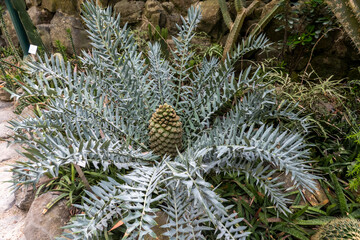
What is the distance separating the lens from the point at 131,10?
2.68 meters

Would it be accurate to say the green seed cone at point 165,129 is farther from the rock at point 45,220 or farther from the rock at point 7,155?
the rock at point 7,155

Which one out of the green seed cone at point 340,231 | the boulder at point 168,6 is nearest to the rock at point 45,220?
the green seed cone at point 340,231

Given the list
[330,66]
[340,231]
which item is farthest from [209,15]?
[340,231]

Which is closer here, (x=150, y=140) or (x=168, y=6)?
(x=150, y=140)

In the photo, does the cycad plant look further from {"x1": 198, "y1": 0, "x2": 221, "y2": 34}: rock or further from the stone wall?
{"x1": 198, "y1": 0, "x2": 221, "y2": 34}: rock

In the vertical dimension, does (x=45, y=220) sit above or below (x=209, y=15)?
below

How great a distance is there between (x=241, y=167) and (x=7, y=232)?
114cm

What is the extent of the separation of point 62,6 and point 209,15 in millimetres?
2591

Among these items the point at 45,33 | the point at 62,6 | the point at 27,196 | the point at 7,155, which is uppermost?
the point at 62,6

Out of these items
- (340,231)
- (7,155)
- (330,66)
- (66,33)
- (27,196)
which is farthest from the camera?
(66,33)

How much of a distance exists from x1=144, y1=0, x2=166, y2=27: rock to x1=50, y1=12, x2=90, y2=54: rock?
1.32 m

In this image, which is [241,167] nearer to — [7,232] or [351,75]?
[7,232]

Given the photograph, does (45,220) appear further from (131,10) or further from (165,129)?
(131,10)

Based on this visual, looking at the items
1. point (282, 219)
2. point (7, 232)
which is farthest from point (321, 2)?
point (7, 232)
